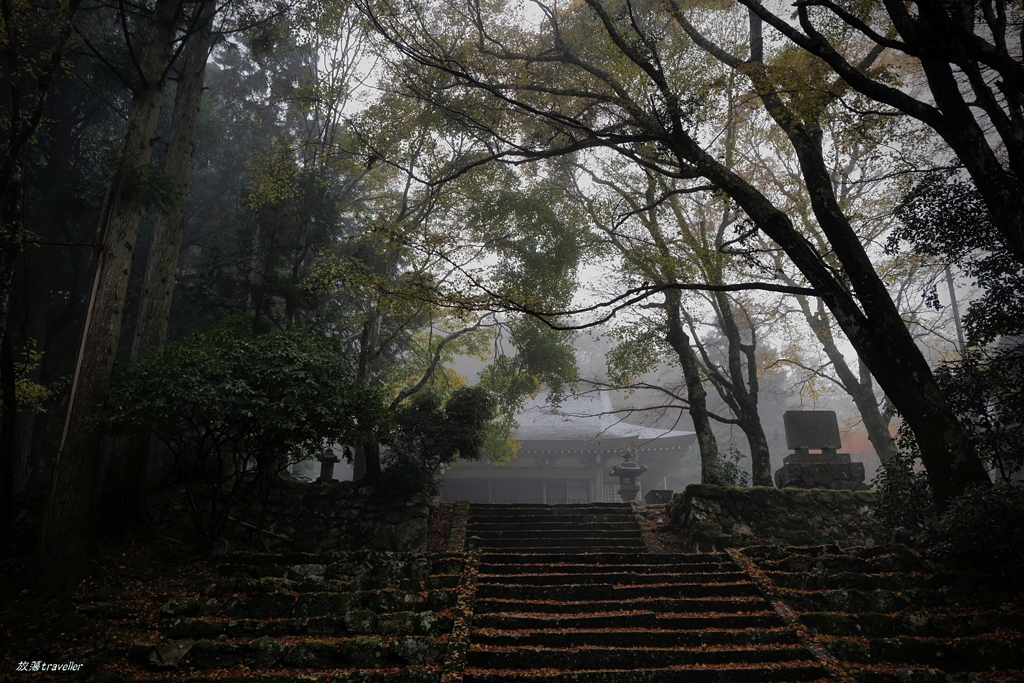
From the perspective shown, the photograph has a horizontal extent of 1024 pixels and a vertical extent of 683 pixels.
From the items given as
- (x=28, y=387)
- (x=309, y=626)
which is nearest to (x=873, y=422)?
(x=309, y=626)

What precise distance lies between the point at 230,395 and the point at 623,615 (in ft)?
17.5

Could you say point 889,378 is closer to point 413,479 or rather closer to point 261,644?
point 261,644

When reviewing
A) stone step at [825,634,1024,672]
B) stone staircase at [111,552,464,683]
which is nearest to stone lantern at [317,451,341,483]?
stone staircase at [111,552,464,683]

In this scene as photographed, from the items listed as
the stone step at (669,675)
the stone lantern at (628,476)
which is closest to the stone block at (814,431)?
the stone lantern at (628,476)

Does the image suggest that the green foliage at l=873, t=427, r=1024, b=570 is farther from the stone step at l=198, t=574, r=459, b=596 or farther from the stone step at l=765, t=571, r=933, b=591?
the stone step at l=198, t=574, r=459, b=596

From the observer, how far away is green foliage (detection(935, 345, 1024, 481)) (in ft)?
21.4

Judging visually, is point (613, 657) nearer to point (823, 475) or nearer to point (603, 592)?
point (603, 592)

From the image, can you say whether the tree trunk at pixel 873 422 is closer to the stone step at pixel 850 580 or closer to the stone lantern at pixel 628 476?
the stone lantern at pixel 628 476

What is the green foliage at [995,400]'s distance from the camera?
6531 mm

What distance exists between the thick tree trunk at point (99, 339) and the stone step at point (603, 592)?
16.6 feet

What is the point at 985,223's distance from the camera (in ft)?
22.4

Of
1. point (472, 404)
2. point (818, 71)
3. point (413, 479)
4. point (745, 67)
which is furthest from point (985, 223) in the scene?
point (413, 479)

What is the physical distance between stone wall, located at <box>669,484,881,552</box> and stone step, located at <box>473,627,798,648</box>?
13.8 ft

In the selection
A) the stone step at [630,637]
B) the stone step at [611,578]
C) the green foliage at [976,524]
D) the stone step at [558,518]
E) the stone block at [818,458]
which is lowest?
the stone step at [630,637]
